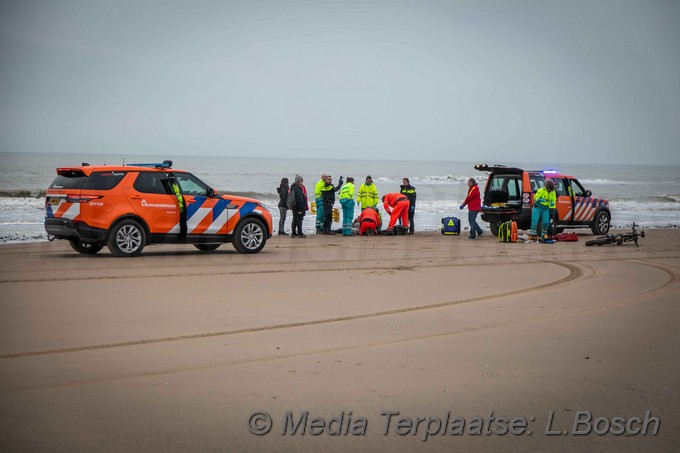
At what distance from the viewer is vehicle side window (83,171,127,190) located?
16281 millimetres

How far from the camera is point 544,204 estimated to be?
22.5 m

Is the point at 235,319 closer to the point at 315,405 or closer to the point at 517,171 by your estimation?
the point at 315,405

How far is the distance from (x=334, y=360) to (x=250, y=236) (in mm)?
11272

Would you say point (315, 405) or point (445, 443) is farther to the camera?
point (315, 405)

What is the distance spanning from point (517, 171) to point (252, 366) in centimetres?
1812

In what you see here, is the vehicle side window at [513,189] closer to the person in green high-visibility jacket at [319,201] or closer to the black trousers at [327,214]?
the black trousers at [327,214]

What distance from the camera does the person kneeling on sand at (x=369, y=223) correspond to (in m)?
24.9

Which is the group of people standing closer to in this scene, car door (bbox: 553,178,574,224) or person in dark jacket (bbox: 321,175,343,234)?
person in dark jacket (bbox: 321,175,343,234)

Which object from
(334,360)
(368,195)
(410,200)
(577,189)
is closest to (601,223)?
(577,189)

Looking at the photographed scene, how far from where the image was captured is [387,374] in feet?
22.5

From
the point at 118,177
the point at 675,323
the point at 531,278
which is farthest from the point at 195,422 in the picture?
the point at 118,177

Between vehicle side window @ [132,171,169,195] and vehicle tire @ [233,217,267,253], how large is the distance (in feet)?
6.29

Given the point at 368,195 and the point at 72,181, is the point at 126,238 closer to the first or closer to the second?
the point at 72,181

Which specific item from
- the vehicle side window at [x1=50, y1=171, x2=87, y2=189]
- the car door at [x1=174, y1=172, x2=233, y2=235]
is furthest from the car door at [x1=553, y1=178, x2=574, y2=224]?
the vehicle side window at [x1=50, y1=171, x2=87, y2=189]
